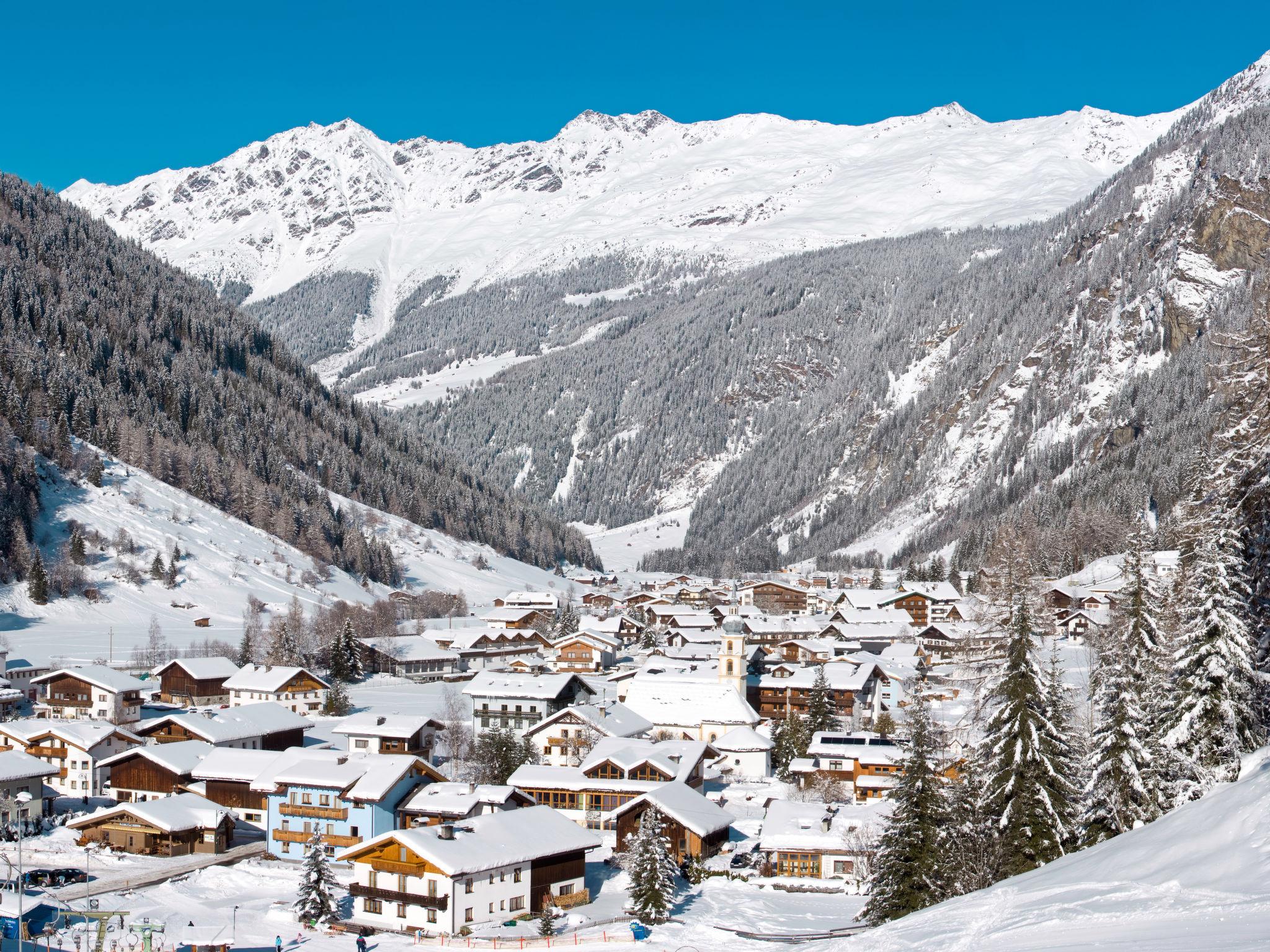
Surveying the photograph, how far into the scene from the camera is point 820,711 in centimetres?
7538

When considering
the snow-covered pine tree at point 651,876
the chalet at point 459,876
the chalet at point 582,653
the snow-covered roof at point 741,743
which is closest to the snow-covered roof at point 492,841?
the chalet at point 459,876

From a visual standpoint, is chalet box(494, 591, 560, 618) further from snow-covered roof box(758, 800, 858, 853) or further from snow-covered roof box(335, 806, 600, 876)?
snow-covered roof box(335, 806, 600, 876)

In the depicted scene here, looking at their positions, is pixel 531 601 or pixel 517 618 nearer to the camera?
pixel 517 618

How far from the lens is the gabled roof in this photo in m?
75.8

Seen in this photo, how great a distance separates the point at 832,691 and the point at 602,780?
97.8 ft

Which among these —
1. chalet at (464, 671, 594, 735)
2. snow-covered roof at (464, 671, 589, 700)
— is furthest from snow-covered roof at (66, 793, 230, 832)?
snow-covered roof at (464, 671, 589, 700)

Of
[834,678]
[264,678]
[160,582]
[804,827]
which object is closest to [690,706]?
[834,678]

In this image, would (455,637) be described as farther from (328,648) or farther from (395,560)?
(395,560)

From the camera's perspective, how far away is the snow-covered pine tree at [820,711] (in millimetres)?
74750

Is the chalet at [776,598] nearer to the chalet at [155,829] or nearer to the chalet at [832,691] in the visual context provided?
the chalet at [832,691]

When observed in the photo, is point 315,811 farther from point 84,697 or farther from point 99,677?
point 84,697

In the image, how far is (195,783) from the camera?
59.4m

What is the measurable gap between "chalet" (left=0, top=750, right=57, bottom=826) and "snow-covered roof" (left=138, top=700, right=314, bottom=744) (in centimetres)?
869

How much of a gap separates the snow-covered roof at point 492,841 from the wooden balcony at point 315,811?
7.54 meters
